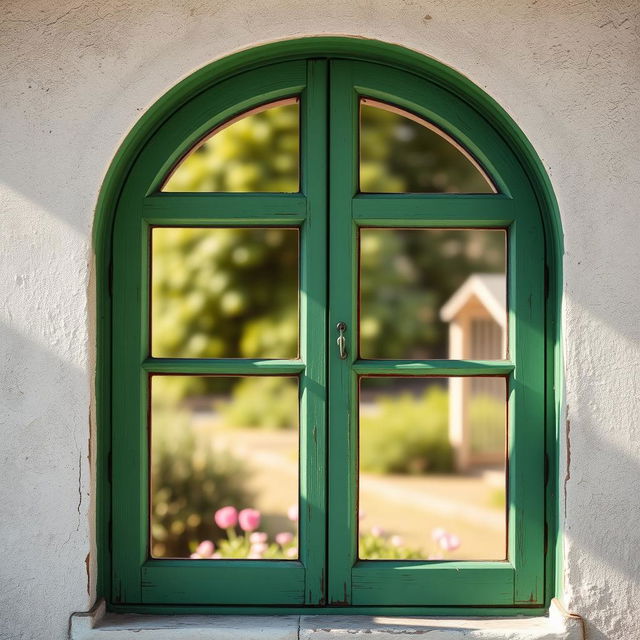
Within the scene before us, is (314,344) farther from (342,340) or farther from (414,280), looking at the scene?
(414,280)

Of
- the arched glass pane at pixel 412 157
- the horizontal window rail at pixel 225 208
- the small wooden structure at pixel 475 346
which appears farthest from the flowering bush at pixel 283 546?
the arched glass pane at pixel 412 157

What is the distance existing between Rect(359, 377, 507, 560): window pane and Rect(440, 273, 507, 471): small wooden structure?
0.05 ft

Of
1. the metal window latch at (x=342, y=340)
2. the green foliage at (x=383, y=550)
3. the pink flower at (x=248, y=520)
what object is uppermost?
the metal window latch at (x=342, y=340)

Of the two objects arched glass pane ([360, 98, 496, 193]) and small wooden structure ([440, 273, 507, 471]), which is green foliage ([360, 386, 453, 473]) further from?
arched glass pane ([360, 98, 496, 193])

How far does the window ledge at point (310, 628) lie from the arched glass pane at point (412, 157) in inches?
470

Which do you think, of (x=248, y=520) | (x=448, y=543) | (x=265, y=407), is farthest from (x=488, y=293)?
(x=265, y=407)

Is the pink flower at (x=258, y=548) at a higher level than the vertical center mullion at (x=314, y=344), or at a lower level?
lower

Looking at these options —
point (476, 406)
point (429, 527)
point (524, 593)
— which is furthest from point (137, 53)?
point (476, 406)

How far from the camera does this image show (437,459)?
10500 millimetres

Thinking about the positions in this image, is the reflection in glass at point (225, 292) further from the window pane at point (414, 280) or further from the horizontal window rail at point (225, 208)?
the horizontal window rail at point (225, 208)

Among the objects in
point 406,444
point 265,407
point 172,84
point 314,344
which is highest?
point 172,84

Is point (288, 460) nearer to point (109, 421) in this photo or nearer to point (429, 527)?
point (429, 527)

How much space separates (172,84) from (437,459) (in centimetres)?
890

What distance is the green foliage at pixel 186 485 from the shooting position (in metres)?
5.62
